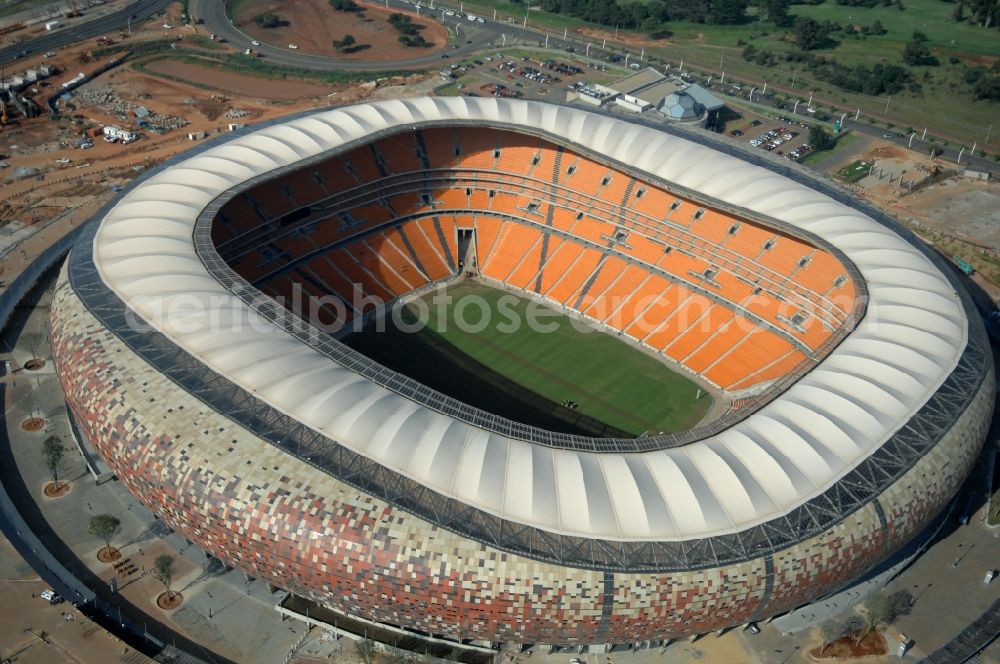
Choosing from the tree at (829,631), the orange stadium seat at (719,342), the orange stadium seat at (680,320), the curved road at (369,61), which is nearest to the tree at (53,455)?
the orange stadium seat at (680,320)

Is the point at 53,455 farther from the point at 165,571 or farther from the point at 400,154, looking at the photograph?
the point at 400,154

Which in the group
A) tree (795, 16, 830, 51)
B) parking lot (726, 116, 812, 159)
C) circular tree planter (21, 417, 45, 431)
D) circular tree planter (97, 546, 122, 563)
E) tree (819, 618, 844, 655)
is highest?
tree (795, 16, 830, 51)

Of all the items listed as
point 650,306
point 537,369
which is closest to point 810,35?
point 650,306

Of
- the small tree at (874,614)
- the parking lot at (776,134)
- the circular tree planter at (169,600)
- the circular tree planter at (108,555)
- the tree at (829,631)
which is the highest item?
the parking lot at (776,134)

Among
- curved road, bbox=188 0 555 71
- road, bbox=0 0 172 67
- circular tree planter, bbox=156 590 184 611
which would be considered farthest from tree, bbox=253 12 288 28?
circular tree planter, bbox=156 590 184 611

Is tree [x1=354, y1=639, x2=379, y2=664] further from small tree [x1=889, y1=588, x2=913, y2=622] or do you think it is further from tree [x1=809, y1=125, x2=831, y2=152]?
tree [x1=809, y1=125, x2=831, y2=152]

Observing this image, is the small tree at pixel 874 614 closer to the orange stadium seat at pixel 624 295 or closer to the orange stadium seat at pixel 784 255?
the orange stadium seat at pixel 784 255

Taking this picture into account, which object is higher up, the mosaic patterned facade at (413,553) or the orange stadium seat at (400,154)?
the orange stadium seat at (400,154)
